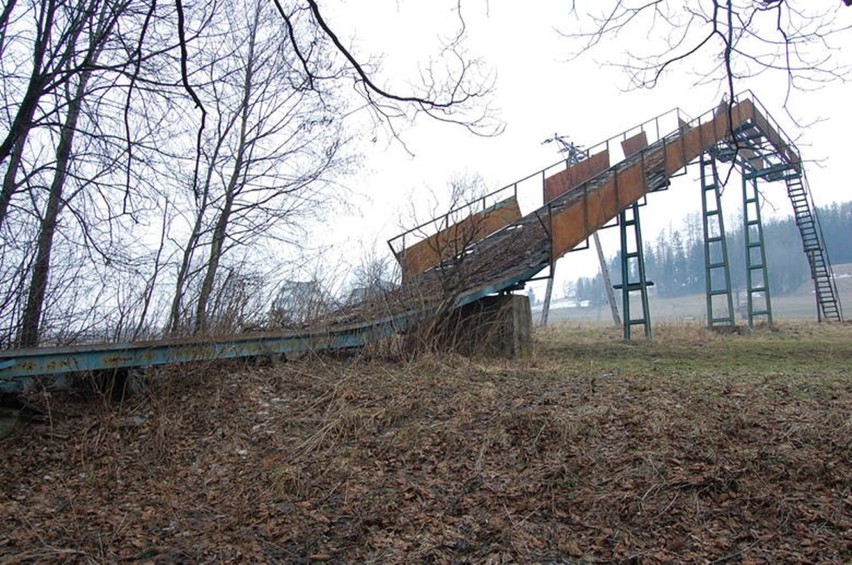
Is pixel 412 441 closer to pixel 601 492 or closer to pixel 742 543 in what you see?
pixel 601 492

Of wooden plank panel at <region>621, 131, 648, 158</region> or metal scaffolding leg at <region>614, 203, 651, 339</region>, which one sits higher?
wooden plank panel at <region>621, 131, 648, 158</region>

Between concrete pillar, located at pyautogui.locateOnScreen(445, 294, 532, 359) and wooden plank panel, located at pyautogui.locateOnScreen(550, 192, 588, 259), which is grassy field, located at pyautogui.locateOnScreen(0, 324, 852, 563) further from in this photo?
wooden plank panel, located at pyautogui.locateOnScreen(550, 192, 588, 259)

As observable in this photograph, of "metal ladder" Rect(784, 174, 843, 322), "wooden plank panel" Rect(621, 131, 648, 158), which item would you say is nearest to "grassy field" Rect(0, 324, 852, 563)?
"wooden plank panel" Rect(621, 131, 648, 158)

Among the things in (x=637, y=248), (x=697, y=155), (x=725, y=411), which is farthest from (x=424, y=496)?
(x=697, y=155)

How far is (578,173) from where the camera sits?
15.4 meters

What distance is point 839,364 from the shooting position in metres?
8.16

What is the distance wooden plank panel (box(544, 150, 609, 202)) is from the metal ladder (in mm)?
10343

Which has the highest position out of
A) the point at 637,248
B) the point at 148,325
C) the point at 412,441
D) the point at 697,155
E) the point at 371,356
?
the point at 697,155

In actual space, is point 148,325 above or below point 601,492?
above

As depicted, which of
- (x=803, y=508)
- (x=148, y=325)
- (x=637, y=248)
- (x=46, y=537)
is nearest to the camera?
(x=803, y=508)

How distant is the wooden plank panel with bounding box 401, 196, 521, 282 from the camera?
9741 mm

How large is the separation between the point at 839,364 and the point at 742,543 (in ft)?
21.2

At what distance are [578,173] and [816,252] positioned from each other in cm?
1384

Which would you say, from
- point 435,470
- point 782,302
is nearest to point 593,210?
point 435,470
